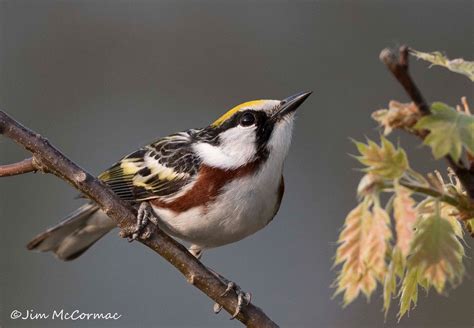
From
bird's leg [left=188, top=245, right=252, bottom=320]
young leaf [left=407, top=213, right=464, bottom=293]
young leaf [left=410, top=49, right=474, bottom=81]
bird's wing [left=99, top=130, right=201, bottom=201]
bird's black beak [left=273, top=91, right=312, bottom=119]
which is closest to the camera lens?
young leaf [left=407, top=213, right=464, bottom=293]

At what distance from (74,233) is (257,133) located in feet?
5.34

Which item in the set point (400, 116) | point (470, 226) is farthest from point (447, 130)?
point (470, 226)

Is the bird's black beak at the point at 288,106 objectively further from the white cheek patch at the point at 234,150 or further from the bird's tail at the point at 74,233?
the bird's tail at the point at 74,233

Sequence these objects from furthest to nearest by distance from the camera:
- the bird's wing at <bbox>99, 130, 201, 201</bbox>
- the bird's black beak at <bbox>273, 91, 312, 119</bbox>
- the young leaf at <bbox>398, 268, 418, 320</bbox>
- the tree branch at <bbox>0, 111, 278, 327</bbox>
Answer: the bird's wing at <bbox>99, 130, 201, 201</bbox> → the bird's black beak at <bbox>273, 91, 312, 119</bbox> → the tree branch at <bbox>0, 111, 278, 327</bbox> → the young leaf at <bbox>398, 268, 418, 320</bbox>

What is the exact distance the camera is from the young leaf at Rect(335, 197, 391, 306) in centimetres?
151

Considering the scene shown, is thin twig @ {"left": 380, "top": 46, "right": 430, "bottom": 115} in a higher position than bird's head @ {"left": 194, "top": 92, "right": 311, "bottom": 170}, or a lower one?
lower

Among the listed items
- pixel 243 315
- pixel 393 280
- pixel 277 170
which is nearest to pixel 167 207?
pixel 277 170

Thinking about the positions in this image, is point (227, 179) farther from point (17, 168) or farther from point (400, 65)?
point (400, 65)

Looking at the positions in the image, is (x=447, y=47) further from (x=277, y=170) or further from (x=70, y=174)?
(x=70, y=174)

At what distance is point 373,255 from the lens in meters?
1.53

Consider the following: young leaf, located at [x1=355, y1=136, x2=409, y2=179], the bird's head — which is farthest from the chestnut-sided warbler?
young leaf, located at [x1=355, y1=136, x2=409, y2=179]

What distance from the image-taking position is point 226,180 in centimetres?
353

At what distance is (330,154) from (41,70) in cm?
318

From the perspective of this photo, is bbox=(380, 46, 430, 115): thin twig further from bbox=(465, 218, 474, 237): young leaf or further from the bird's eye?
the bird's eye
